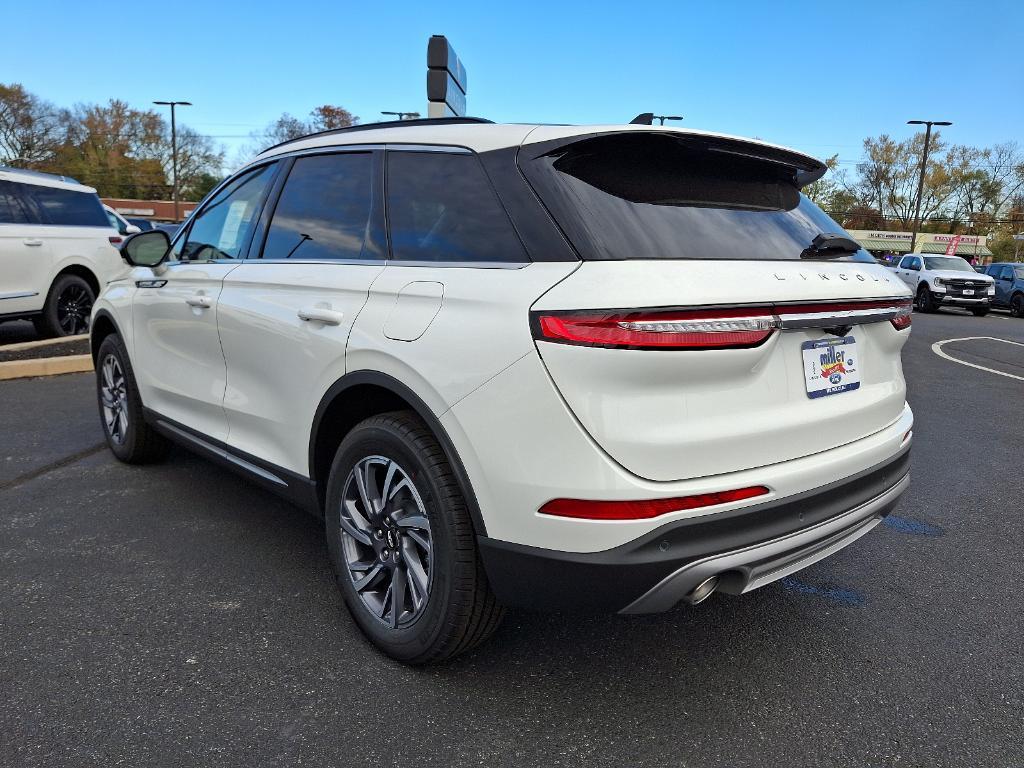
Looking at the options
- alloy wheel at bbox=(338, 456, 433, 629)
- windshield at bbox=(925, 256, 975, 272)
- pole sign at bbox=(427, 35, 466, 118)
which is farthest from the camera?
windshield at bbox=(925, 256, 975, 272)

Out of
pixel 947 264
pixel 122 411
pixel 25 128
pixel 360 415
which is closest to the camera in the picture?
pixel 360 415

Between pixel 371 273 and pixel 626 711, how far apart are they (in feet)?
5.29

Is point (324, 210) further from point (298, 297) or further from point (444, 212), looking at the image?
point (444, 212)

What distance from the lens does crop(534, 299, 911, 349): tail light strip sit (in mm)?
1869

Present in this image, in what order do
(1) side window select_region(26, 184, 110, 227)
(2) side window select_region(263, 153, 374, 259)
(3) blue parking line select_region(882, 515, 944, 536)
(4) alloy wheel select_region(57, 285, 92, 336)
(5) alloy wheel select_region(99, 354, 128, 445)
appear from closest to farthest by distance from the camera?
(2) side window select_region(263, 153, 374, 259) < (3) blue parking line select_region(882, 515, 944, 536) < (5) alloy wheel select_region(99, 354, 128, 445) < (1) side window select_region(26, 184, 110, 227) < (4) alloy wheel select_region(57, 285, 92, 336)

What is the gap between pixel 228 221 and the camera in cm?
364

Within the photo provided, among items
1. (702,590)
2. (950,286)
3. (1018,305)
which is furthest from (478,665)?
(1018,305)

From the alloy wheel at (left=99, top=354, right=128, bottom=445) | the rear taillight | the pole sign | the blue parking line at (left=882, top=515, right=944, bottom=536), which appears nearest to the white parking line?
the blue parking line at (left=882, top=515, right=944, bottom=536)

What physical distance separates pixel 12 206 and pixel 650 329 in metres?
9.24

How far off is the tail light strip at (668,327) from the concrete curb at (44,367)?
7.09 metres

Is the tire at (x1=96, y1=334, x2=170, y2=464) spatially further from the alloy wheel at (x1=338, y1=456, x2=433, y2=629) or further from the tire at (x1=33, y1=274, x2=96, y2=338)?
the tire at (x1=33, y1=274, x2=96, y2=338)

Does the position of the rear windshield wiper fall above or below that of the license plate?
above

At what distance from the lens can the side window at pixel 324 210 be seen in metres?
2.80

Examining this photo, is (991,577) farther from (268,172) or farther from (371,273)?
(268,172)
